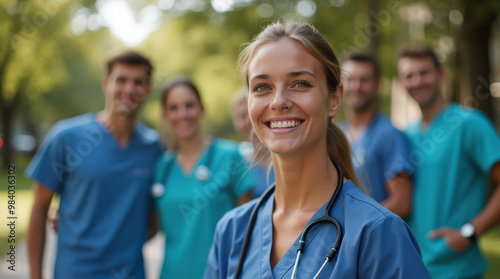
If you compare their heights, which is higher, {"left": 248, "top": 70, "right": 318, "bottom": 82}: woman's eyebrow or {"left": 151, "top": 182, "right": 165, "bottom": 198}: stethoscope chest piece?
{"left": 248, "top": 70, "right": 318, "bottom": 82}: woman's eyebrow

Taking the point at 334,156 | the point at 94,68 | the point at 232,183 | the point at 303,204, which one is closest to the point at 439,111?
the point at 232,183

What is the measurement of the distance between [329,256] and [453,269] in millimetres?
1824

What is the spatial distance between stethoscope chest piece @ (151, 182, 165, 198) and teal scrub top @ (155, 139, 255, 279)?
0.02m

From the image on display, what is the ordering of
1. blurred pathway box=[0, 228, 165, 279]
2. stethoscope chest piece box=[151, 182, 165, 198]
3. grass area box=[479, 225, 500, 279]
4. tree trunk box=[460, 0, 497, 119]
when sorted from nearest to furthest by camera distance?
stethoscope chest piece box=[151, 182, 165, 198] < blurred pathway box=[0, 228, 165, 279] < grass area box=[479, 225, 500, 279] < tree trunk box=[460, 0, 497, 119]

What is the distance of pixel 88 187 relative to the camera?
3.32m

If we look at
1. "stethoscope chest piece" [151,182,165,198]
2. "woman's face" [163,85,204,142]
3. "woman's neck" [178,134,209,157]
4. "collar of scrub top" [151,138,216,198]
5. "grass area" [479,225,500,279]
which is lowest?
"grass area" [479,225,500,279]

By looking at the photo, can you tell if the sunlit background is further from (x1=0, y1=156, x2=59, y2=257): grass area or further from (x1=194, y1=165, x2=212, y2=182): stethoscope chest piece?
(x1=194, y1=165, x2=212, y2=182): stethoscope chest piece

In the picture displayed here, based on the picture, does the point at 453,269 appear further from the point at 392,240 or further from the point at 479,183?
the point at 392,240

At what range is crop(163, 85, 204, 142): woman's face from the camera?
3.68m

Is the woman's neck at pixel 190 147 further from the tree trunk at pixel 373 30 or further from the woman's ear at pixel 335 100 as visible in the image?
the tree trunk at pixel 373 30

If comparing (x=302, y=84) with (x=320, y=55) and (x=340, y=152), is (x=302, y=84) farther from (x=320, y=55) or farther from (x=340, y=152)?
(x=340, y=152)

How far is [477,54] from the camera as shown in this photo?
9820 mm

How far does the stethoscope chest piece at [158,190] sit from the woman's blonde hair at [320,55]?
4.77ft

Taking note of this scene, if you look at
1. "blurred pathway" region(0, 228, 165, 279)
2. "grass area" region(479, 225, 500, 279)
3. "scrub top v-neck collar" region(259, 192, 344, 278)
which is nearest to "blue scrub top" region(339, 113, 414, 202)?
"scrub top v-neck collar" region(259, 192, 344, 278)
